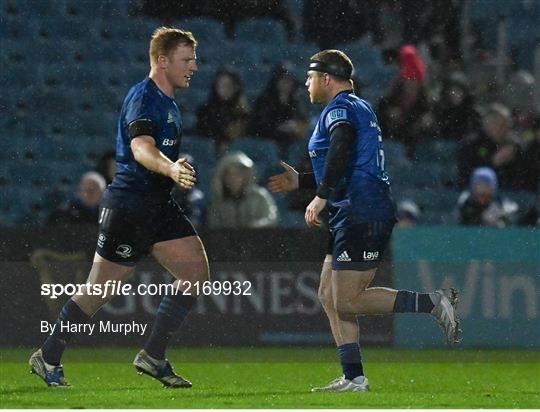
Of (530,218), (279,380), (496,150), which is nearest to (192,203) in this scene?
(530,218)

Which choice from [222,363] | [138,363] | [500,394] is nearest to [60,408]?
[138,363]

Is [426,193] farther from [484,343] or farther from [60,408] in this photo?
[60,408]

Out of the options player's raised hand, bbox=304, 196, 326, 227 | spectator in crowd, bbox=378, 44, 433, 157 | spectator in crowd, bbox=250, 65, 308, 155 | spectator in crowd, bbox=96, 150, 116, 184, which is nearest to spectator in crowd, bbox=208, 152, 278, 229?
spectator in crowd, bbox=96, 150, 116, 184

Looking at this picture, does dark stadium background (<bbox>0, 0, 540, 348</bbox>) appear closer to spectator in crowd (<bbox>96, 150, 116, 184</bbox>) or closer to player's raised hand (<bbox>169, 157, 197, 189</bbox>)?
spectator in crowd (<bbox>96, 150, 116, 184</bbox>)

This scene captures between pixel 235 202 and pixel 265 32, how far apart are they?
151 inches

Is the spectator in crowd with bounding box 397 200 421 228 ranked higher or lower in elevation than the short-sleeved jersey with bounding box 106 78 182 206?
lower

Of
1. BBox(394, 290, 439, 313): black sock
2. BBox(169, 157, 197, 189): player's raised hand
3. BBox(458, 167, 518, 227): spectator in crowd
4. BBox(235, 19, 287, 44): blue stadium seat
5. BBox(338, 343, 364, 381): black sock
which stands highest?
BBox(235, 19, 287, 44): blue stadium seat

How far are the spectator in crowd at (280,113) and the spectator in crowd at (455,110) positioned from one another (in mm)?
1368

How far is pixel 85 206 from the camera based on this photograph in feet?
42.0

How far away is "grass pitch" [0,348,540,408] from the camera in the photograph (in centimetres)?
815

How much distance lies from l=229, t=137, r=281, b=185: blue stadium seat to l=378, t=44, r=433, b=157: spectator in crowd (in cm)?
112

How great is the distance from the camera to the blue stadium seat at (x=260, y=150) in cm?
1488

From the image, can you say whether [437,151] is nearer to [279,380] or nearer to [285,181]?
[279,380]

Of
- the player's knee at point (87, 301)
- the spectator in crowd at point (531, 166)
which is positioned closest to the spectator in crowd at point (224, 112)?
the spectator in crowd at point (531, 166)
